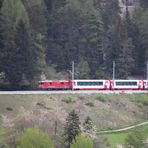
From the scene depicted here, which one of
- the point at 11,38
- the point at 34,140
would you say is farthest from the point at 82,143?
the point at 11,38

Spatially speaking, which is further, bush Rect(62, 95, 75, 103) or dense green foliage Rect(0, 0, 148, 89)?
dense green foliage Rect(0, 0, 148, 89)

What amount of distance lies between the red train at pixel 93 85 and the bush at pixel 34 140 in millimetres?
35778

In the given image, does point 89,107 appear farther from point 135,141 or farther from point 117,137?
point 135,141

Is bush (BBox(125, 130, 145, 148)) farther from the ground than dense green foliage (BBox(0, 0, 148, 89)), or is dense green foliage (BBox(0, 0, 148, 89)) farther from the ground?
dense green foliage (BBox(0, 0, 148, 89))

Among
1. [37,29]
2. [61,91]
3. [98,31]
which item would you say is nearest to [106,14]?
[98,31]

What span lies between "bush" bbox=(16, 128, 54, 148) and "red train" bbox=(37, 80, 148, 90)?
35.8m

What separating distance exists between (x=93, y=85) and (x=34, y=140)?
131 feet

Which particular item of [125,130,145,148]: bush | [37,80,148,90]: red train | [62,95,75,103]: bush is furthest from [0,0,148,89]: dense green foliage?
[125,130,145,148]: bush

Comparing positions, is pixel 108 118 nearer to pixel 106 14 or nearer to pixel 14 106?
pixel 14 106

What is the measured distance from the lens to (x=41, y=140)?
175 feet

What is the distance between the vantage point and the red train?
9088 centimetres

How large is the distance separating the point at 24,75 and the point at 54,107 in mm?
7552

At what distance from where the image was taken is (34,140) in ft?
175

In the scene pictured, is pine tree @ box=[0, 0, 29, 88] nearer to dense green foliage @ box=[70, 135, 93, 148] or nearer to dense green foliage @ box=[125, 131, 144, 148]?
dense green foliage @ box=[125, 131, 144, 148]
